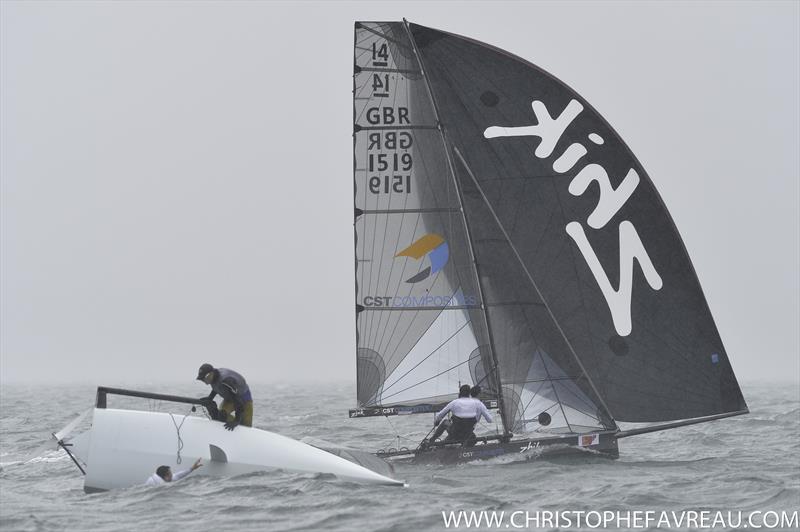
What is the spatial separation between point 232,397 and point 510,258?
4.75m

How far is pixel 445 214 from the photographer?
17.3 m

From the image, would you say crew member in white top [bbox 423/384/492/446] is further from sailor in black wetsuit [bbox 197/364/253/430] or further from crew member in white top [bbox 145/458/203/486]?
crew member in white top [bbox 145/458/203/486]

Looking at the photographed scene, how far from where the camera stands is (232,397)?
1447cm

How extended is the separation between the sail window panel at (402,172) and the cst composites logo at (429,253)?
1.49 ft

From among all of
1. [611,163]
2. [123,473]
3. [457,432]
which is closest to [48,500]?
[123,473]

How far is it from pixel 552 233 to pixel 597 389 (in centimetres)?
235

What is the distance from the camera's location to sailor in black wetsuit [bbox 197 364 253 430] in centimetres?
1427

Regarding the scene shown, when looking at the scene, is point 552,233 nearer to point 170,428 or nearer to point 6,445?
point 170,428

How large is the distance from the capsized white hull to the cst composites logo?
143 inches

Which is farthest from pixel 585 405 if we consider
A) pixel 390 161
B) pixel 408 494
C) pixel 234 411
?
pixel 234 411

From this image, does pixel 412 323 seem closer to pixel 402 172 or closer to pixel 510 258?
pixel 510 258

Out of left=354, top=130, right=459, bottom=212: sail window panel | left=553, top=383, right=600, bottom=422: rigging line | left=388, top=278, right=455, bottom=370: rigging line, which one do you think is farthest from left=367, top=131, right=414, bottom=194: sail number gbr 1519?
left=553, top=383, right=600, bottom=422: rigging line

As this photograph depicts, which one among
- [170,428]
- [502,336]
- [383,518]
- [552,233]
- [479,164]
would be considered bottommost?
[383,518]

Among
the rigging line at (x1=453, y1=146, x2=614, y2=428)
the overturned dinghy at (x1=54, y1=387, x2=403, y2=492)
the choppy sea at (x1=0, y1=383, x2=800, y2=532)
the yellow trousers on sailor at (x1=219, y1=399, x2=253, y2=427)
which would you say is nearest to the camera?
the choppy sea at (x1=0, y1=383, x2=800, y2=532)
